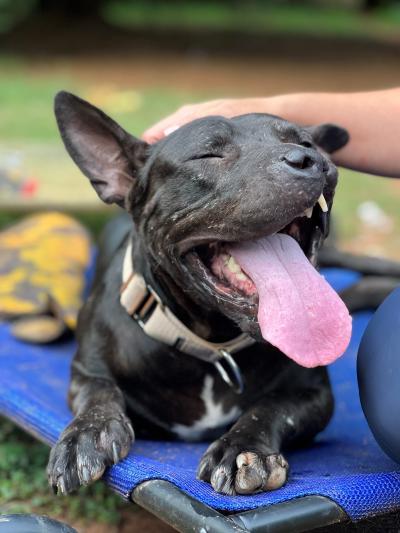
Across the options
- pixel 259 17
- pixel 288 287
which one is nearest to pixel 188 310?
pixel 288 287

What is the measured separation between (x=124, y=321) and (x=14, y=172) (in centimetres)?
336

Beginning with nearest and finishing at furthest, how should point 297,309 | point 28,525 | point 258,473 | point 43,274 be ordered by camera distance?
point 28,525 < point 258,473 < point 297,309 < point 43,274

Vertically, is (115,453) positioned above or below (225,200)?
below

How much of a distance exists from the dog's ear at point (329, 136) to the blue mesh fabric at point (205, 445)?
956 millimetres

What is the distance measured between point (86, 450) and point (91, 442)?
32mm

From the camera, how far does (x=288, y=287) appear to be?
247cm

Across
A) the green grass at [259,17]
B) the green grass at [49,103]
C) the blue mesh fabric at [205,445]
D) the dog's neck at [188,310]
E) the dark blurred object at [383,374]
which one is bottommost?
the green grass at [259,17]

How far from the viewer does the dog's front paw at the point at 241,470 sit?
2285 millimetres

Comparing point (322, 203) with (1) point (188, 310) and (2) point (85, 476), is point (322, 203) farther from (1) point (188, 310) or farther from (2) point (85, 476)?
(2) point (85, 476)

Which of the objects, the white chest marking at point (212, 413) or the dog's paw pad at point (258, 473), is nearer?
the dog's paw pad at point (258, 473)

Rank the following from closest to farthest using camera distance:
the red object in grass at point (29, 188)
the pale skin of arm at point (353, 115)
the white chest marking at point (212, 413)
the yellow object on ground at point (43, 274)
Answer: the white chest marking at point (212, 413) < the pale skin of arm at point (353, 115) < the yellow object on ground at point (43, 274) < the red object in grass at point (29, 188)

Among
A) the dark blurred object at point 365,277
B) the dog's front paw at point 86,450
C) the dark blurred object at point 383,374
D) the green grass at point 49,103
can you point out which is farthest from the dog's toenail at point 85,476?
the green grass at point 49,103

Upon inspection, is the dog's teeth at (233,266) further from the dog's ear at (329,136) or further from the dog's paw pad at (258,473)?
the dog's ear at (329,136)

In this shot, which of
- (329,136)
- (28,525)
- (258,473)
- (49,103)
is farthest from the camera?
(49,103)
